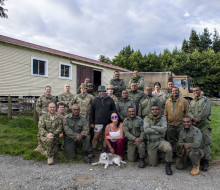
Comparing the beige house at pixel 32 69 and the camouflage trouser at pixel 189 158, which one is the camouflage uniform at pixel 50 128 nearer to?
the camouflage trouser at pixel 189 158

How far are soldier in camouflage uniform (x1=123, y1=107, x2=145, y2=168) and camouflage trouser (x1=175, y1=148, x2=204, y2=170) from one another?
2.75 ft

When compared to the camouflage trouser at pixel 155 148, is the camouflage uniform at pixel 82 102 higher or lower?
higher

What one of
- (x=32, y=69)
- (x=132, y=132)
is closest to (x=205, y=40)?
(x=32, y=69)

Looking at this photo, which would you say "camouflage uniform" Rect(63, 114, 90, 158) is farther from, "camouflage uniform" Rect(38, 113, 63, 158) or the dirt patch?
the dirt patch

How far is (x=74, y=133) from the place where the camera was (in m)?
4.82

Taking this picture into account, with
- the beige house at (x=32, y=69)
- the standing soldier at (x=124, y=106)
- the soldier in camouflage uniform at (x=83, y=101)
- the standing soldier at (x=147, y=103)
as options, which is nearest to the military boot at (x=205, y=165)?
the standing soldier at (x=147, y=103)

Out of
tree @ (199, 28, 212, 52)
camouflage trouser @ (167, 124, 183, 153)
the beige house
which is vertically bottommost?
camouflage trouser @ (167, 124, 183, 153)

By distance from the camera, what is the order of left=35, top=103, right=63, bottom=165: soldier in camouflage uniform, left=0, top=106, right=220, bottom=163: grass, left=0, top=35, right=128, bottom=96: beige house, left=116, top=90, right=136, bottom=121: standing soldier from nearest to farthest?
left=35, top=103, right=63, bottom=165: soldier in camouflage uniform, left=0, top=106, right=220, bottom=163: grass, left=116, top=90, right=136, bottom=121: standing soldier, left=0, top=35, right=128, bottom=96: beige house

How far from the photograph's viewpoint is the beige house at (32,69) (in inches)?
408

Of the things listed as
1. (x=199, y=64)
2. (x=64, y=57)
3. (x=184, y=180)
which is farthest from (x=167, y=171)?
(x=199, y=64)

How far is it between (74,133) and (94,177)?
4.44ft

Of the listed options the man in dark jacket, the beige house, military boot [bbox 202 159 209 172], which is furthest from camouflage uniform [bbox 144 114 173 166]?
the beige house

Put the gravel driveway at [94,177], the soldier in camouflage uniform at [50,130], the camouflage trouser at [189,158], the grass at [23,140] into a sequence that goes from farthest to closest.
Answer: the grass at [23,140]
the soldier in camouflage uniform at [50,130]
the camouflage trouser at [189,158]
the gravel driveway at [94,177]

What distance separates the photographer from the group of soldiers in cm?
437
